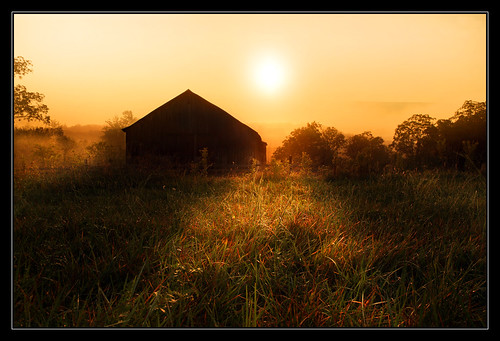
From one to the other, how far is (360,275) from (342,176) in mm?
6670

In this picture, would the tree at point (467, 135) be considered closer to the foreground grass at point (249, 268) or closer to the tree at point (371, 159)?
the foreground grass at point (249, 268)

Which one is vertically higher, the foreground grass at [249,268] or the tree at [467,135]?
Answer: the tree at [467,135]

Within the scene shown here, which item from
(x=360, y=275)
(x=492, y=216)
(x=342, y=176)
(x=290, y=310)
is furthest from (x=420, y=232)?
(x=342, y=176)

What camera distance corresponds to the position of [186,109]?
16.3m

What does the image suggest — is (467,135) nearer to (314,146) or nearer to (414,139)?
(414,139)

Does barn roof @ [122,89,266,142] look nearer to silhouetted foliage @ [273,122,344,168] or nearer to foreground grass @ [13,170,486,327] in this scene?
silhouetted foliage @ [273,122,344,168]

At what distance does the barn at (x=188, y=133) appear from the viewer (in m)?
15.9

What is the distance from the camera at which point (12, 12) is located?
229 cm

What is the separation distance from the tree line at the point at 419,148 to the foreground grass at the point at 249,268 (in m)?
0.97

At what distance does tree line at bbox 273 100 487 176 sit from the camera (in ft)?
10.2

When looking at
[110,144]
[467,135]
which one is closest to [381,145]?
[467,135]

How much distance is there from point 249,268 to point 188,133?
14312mm

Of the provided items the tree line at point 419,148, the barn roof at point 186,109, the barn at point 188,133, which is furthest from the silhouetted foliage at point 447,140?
the barn roof at point 186,109

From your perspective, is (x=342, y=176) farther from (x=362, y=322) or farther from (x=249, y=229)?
(x=362, y=322)
